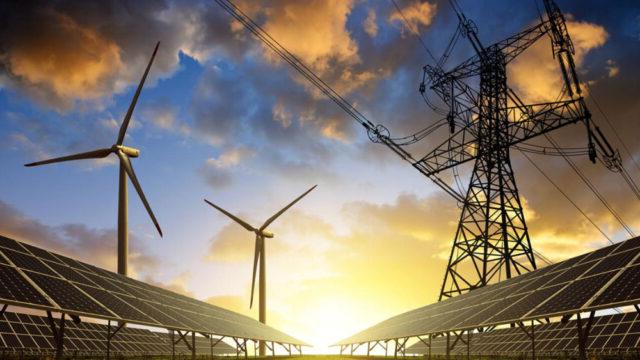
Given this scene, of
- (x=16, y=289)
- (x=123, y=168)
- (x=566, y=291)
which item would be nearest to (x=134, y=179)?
(x=123, y=168)

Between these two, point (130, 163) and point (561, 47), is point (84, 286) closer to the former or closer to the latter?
point (130, 163)

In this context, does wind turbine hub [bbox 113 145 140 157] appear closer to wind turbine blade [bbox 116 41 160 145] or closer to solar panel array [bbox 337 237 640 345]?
wind turbine blade [bbox 116 41 160 145]

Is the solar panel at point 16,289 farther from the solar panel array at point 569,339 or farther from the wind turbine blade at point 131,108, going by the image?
the wind turbine blade at point 131,108

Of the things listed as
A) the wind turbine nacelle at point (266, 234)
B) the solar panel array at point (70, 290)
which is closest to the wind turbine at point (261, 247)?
the wind turbine nacelle at point (266, 234)

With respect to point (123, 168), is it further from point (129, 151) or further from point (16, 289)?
point (16, 289)

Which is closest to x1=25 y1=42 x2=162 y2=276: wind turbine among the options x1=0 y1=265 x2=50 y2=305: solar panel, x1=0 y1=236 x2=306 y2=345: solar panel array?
x1=0 y1=236 x2=306 y2=345: solar panel array

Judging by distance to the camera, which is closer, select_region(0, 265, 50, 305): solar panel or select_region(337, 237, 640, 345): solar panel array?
select_region(0, 265, 50, 305): solar panel

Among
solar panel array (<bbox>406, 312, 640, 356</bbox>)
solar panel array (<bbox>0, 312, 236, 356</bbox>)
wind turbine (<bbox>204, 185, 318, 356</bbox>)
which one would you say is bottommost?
solar panel array (<bbox>406, 312, 640, 356</bbox>)
